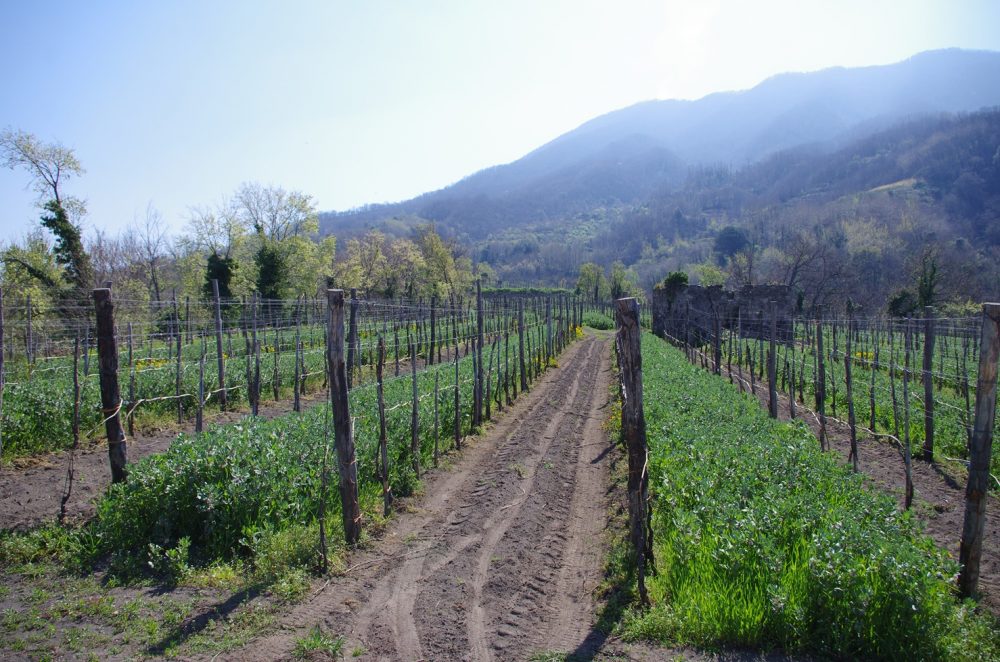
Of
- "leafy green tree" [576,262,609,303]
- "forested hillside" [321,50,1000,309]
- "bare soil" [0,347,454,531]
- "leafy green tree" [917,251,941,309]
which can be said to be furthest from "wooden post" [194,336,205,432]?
"leafy green tree" [576,262,609,303]

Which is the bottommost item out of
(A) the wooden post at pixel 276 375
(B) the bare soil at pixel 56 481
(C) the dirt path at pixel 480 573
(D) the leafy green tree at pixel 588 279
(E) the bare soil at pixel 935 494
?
(E) the bare soil at pixel 935 494

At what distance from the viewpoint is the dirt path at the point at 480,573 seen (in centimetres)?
493

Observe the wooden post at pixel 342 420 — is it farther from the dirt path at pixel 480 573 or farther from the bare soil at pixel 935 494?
the bare soil at pixel 935 494

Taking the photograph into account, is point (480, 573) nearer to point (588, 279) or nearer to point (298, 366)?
point (298, 366)

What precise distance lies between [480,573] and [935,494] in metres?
8.54

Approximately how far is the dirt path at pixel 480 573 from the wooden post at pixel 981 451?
3805 mm

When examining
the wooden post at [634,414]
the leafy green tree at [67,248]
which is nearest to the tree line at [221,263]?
the leafy green tree at [67,248]

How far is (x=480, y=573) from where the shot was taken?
6.21 m

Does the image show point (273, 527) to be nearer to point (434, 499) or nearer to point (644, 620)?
point (434, 499)

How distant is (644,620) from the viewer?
501 cm

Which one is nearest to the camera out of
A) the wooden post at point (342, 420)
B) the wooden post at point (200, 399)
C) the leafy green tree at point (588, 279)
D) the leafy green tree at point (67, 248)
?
the wooden post at point (342, 420)

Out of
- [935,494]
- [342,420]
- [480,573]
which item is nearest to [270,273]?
[342,420]

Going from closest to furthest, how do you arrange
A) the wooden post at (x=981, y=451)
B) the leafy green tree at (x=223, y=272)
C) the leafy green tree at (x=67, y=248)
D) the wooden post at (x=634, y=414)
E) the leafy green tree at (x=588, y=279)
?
the wooden post at (x=981, y=451) → the wooden post at (x=634, y=414) → the leafy green tree at (x=67, y=248) → the leafy green tree at (x=223, y=272) → the leafy green tree at (x=588, y=279)

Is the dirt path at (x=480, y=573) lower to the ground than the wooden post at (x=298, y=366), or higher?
lower
